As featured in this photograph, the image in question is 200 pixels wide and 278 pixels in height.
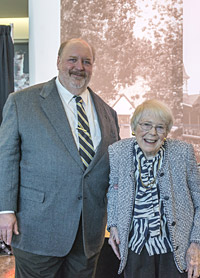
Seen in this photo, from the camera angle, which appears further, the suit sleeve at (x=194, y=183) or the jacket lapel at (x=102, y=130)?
the jacket lapel at (x=102, y=130)

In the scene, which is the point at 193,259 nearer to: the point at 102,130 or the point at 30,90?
the point at 102,130

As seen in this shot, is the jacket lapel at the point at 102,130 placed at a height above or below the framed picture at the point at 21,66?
below

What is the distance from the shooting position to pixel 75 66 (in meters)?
1.91

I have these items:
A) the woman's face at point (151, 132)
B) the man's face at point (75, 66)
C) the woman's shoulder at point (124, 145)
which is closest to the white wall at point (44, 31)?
the man's face at point (75, 66)

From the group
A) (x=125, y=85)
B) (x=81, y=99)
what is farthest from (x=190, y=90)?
(x=81, y=99)

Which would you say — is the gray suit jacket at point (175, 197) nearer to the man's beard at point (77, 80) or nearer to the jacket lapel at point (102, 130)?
the jacket lapel at point (102, 130)

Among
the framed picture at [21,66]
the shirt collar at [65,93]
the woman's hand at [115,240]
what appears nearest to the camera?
the woman's hand at [115,240]

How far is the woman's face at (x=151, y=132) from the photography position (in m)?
1.58

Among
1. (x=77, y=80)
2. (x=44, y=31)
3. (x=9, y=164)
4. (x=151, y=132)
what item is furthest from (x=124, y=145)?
(x=44, y=31)

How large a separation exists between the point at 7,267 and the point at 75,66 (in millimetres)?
2346

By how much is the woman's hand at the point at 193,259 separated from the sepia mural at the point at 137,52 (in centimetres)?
155

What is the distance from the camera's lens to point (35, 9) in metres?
3.06

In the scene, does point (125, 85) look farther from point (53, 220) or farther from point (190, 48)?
point (53, 220)

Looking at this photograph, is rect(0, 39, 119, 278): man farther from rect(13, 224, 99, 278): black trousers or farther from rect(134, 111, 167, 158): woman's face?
rect(134, 111, 167, 158): woman's face
